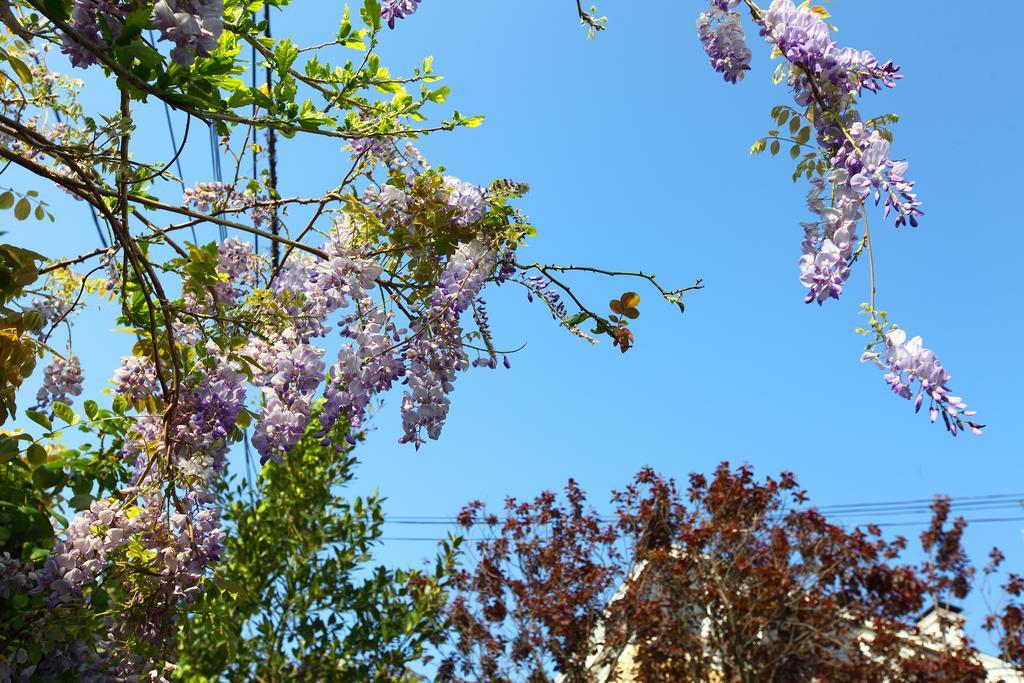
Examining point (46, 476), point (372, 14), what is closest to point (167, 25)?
point (372, 14)

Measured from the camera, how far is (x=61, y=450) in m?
3.73

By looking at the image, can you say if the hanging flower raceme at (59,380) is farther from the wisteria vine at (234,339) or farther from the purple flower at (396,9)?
the purple flower at (396,9)

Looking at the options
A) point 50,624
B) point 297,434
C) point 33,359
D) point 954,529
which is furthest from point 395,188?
point 954,529

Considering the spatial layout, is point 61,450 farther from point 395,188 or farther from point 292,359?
point 395,188

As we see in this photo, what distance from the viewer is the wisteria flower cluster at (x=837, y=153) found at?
7.88ft

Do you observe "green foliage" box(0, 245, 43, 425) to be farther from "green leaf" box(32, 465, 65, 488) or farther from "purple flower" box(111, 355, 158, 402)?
"purple flower" box(111, 355, 158, 402)

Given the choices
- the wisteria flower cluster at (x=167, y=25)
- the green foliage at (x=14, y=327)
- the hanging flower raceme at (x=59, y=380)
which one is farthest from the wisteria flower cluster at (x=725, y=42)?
the hanging flower raceme at (x=59, y=380)

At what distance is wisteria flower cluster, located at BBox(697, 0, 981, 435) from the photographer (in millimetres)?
2402

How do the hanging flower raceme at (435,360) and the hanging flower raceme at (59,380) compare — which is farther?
the hanging flower raceme at (59,380)

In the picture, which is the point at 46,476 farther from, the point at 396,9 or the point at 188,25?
the point at 396,9

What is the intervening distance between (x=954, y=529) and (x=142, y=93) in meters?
13.4

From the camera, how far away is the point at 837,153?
9.23ft

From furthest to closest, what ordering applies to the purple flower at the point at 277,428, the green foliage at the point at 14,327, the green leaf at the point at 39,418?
the green leaf at the point at 39,418 < the purple flower at the point at 277,428 < the green foliage at the point at 14,327

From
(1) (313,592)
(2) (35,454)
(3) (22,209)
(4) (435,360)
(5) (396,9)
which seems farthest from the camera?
(1) (313,592)
